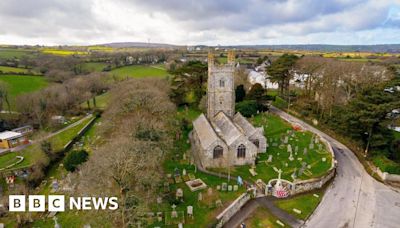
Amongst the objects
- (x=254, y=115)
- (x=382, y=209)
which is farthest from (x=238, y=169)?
(x=254, y=115)

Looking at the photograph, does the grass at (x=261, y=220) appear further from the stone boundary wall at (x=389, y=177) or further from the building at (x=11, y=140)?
the building at (x=11, y=140)

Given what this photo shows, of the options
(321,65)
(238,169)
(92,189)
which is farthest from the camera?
(321,65)

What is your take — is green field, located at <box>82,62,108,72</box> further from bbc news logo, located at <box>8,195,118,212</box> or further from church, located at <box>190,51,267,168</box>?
bbc news logo, located at <box>8,195,118,212</box>

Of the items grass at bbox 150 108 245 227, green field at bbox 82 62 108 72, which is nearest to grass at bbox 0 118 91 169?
grass at bbox 150 108 245 227

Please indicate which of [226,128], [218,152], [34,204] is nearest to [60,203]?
[34,204]

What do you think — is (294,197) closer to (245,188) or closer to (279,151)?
(245,188)

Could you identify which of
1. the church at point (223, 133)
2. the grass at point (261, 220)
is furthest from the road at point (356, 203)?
the church at point (223, 133)
